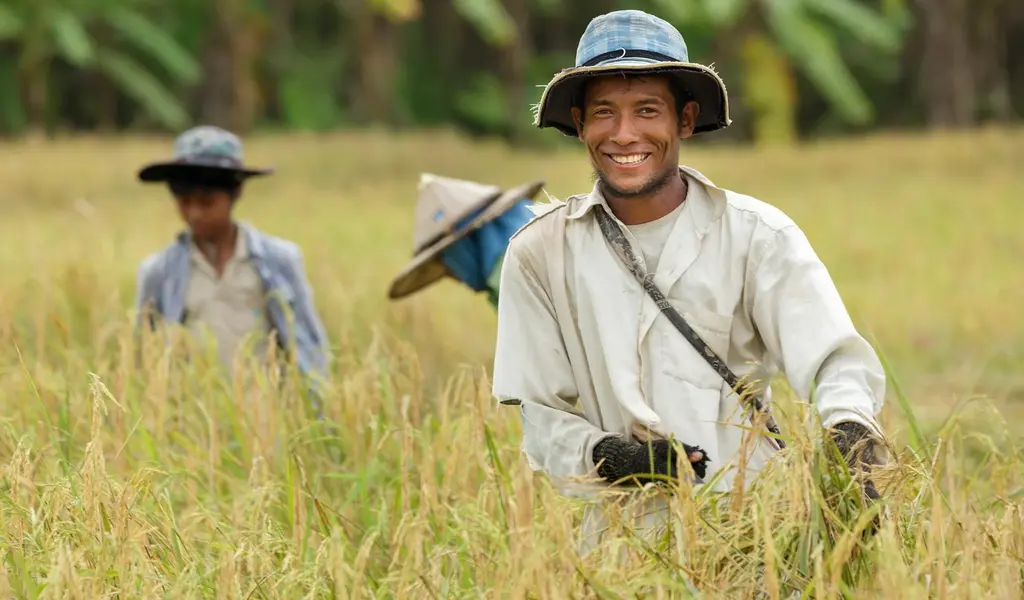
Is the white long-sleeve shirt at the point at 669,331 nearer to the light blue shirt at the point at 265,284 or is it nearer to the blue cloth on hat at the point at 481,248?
the blue cloth on hat at the point at 481,248

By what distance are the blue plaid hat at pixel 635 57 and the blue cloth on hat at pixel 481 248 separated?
53.0 inches

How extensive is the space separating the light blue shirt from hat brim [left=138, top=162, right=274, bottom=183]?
18 cm

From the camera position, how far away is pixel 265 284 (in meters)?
4.47

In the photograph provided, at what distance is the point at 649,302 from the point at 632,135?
10.9 inches

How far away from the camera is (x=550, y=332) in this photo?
2.41 metres

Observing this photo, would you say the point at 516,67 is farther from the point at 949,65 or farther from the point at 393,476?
the point at 393,476

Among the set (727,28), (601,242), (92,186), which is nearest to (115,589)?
(601,242)

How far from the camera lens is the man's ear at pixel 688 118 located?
247 cm

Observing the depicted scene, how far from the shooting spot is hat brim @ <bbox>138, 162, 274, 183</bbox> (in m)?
4.46

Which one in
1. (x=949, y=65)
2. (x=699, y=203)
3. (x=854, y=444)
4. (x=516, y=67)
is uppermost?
(x=699, y=203)

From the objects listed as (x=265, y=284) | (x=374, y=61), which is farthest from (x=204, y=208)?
(x=374, y=61)

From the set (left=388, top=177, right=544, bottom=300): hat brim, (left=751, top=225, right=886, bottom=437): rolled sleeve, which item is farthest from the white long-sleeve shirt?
(left=388, top=177, right=544, bottom=300): hat brim

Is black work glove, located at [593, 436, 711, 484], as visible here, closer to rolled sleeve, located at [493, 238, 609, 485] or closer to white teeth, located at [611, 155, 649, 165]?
rolled sleeve, located at [493, 238, 609, 485]

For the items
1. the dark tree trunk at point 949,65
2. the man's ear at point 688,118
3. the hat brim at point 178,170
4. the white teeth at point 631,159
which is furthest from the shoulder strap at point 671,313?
the dark tree trunk at point 949,65
